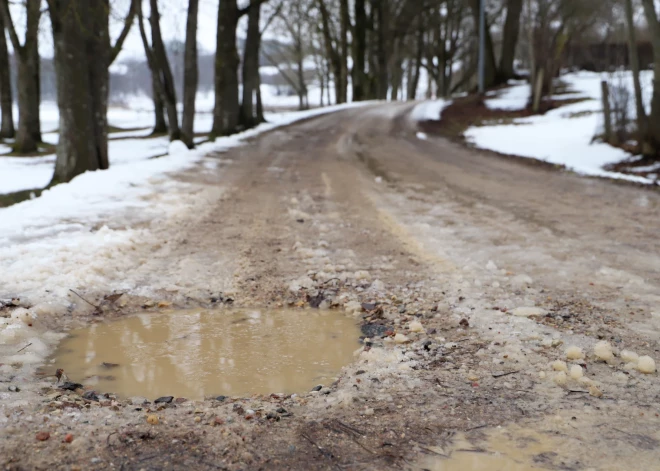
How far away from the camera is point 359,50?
124ft

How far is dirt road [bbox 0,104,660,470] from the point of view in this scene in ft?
7.98

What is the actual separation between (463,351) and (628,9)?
1229 cm

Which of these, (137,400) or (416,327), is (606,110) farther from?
(137,400)

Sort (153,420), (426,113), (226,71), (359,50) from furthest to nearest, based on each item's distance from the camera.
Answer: (359,50) < (426,113) < (226,71) < (153,420)

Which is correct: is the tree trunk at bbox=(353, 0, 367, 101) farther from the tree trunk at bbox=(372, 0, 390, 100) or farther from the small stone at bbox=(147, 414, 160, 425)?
the small stone at bbox=(147, 414, 160, 425)

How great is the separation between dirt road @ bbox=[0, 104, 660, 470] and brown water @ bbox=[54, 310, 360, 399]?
0.17m

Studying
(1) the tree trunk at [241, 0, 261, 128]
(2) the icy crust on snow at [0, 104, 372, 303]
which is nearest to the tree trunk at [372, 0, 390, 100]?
(1) the tree trunk at [241, 0, 261, 128]

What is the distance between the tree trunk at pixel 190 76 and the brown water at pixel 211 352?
38.7ft

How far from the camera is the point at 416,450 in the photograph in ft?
7.97

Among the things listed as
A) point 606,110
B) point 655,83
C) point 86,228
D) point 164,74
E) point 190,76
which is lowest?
point 86,228

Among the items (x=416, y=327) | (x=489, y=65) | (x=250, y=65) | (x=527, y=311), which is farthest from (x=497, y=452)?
(x=489, y=65)

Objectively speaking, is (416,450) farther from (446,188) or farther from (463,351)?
(446,188)

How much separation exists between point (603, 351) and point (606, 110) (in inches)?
478

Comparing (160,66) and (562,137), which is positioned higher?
(160,66)
